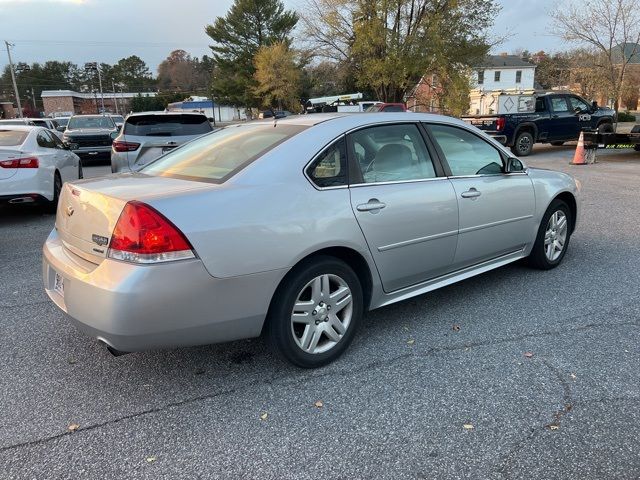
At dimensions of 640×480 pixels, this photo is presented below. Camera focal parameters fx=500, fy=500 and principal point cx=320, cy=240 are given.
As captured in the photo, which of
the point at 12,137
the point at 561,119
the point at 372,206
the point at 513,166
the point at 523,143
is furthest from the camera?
the point at 561,119

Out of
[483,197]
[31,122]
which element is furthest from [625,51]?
[31,122]

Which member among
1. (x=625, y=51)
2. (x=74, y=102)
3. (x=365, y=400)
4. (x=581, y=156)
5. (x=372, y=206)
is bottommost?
(x=581, y=156)

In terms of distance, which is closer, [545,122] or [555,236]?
[555,236]

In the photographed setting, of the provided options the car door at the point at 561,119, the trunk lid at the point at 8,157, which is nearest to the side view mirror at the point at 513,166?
the trunk lid at the point at 8,157

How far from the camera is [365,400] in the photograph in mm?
2822

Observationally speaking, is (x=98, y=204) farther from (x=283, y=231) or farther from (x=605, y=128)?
(x=605, y=128)

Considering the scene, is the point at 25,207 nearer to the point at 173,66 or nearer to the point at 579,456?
the point at 579,456

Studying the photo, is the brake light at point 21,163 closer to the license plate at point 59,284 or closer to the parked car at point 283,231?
the parked car at point 283,231

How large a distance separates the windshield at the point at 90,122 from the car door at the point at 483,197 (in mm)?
16093

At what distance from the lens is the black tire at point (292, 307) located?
2906mm

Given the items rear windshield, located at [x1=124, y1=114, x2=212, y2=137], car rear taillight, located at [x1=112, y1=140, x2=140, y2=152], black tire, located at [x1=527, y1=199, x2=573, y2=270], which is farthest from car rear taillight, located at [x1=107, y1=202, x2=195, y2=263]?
rear windshield, located at [x1=124, y1=114, x2=212, y2=137]

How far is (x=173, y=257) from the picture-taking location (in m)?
2.53

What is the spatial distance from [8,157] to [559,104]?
15552mm

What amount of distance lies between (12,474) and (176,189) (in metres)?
1.57
